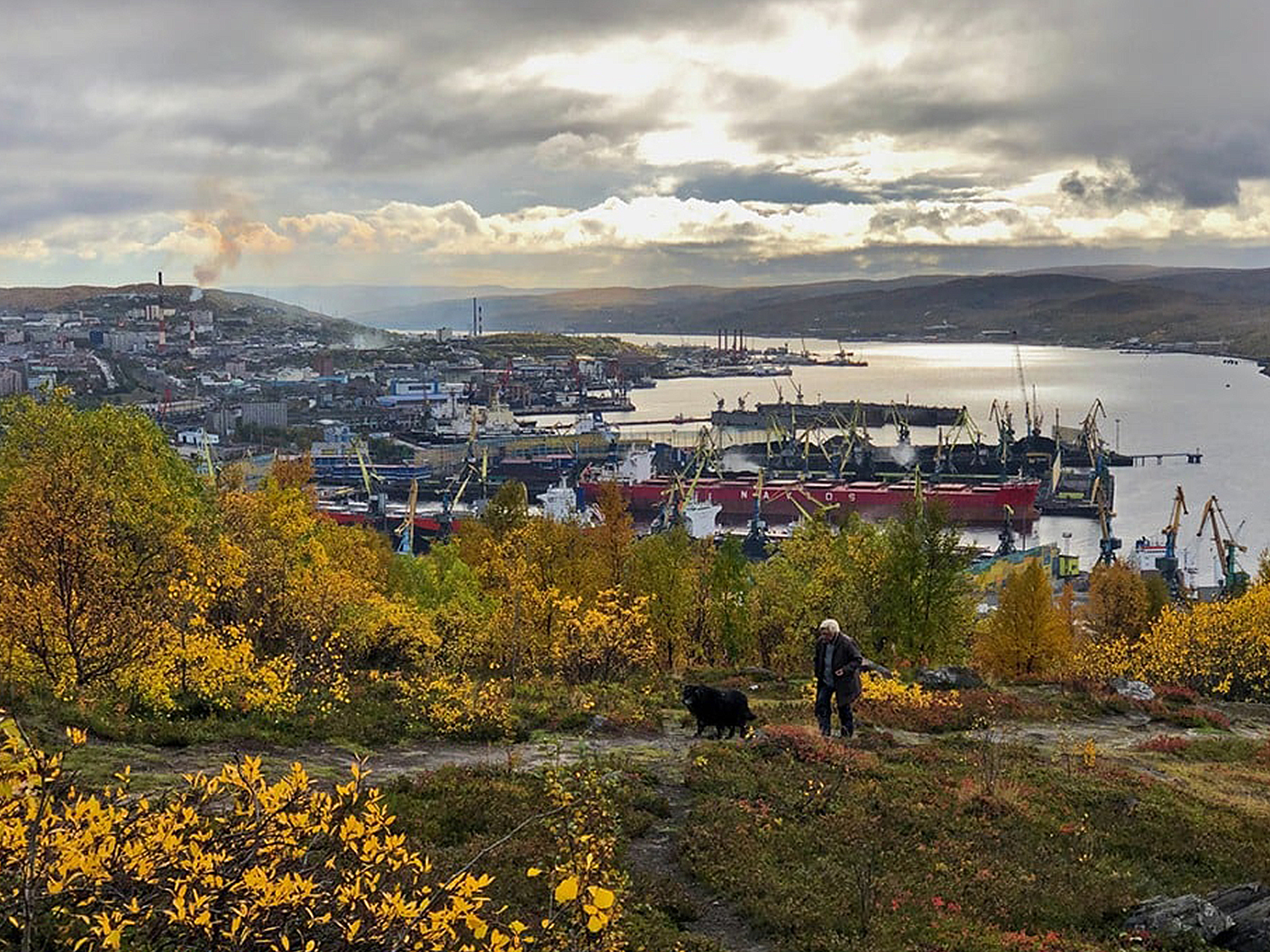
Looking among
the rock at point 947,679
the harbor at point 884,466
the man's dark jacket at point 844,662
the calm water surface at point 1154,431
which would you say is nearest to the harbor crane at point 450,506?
the harbor at point 884,466

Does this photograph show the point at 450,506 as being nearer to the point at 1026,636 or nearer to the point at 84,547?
the point at 1026,636

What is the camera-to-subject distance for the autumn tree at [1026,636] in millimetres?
28828

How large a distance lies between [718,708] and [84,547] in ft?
25.3

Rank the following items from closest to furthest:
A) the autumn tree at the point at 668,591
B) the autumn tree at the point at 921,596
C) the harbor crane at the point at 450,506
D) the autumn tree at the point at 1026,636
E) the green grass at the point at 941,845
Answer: the green grass at the point at 941,845
the autumn tree at the point at 921,596
the autumn tree at the point at 668,591
the autumn tree at the point at 1026,636
the harbor crane at the point at 450,506

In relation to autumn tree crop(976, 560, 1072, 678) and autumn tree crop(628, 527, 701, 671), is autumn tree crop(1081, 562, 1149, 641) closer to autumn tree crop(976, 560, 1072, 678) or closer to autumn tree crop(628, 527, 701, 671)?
autumn tree crop(976, 560, 1072, 678)

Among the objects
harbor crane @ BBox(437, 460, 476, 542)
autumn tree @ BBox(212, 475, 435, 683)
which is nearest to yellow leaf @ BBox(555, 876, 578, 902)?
autumn tree @ BBox(212, 475, 435, 683)

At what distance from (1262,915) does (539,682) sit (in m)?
10.8

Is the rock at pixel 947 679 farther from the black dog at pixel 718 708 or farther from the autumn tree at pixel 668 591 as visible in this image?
the autumn tree at pixel 668 591

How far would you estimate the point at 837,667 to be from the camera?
1191 cm

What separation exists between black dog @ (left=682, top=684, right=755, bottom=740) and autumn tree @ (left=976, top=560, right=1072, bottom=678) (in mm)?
18259

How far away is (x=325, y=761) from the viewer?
405 inches

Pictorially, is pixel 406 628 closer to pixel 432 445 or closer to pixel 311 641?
pixel 311 641

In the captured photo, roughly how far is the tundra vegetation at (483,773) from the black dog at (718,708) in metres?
0.47

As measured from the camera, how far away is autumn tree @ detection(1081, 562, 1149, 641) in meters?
38.0
